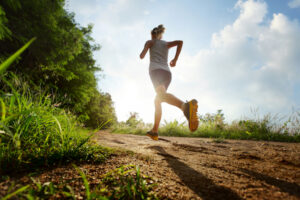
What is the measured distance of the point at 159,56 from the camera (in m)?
2.82

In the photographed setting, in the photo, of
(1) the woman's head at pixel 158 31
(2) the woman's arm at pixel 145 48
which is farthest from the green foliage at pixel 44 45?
(1) the woman's head at pixel 158 31

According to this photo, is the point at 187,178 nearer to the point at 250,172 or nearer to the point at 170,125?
the point at 250,172

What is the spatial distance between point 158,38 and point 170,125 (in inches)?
162

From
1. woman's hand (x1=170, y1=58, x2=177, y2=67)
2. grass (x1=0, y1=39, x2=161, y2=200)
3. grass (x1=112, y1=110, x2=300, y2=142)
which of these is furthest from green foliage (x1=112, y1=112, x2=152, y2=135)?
grass (x1=0, y1=39, x2=161, y2=200)

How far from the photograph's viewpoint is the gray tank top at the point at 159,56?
9.02 ft

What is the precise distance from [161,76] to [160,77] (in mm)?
30

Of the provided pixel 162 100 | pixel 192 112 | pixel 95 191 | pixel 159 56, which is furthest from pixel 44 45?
pixel 95 191

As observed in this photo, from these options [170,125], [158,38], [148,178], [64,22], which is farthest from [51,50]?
[148,178]

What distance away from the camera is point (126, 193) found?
69cm

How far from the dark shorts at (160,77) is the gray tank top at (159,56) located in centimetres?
7

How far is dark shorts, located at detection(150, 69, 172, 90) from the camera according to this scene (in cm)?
262

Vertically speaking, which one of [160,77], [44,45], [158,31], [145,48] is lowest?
[160,77]

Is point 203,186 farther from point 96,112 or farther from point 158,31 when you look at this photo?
point 96,112

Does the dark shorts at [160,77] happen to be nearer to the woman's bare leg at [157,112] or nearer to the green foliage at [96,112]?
the woman's bare leg at [157,112]
